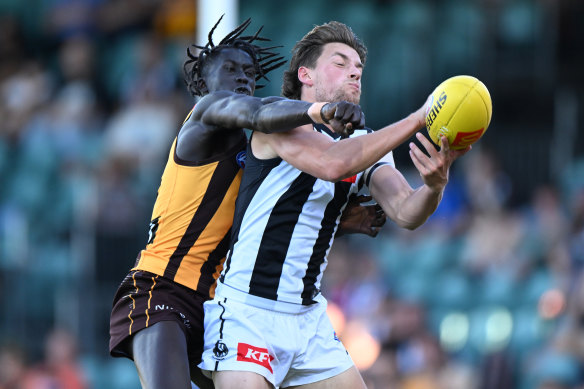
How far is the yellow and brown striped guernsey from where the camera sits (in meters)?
5.35

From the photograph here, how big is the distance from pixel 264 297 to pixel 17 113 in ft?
34.8

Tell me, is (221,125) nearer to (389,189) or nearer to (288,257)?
(288,257)

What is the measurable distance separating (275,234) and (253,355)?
0.59m

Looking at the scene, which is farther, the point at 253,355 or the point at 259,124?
the point at 253,355

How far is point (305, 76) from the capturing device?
5.62 meters

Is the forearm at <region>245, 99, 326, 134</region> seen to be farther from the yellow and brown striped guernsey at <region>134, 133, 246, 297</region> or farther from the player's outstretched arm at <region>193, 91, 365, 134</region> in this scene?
the yellow and brown striped guernsey at <region>134, 133, 246, 297</region>

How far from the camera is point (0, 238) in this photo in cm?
1280

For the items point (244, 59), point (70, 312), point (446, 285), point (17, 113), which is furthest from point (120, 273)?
point (244, 59)

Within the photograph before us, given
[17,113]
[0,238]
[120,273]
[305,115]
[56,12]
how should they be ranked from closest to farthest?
[305,115]
[120,273]
[0,238]
[17,113]
[56,12]

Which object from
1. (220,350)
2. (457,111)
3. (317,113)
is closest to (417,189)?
(457,111)

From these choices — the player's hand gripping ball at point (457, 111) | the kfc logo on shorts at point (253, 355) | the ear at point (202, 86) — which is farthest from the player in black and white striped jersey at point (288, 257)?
the ear at point (202, 86)

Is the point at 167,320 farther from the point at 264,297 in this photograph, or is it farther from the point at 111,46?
the point at 111,46

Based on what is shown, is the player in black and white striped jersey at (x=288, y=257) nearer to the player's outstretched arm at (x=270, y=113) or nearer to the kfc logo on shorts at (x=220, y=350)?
the kfc logo on shorts at (x=220, y=350)

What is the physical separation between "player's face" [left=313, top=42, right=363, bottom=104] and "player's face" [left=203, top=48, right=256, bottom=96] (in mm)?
358
